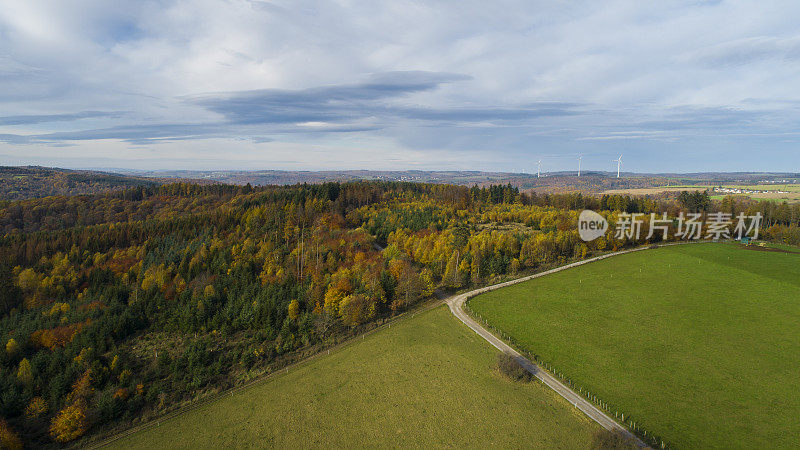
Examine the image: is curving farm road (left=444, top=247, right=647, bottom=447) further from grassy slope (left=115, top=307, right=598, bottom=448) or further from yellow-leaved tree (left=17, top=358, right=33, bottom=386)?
yellow-leaved tree (left=17, top=358, right=33, bottom=386)

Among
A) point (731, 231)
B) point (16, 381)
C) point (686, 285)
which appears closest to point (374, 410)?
point (16, 381)

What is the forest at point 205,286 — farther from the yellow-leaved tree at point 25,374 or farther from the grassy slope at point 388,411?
the grassy slope at point 388,411

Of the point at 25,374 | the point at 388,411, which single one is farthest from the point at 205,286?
the point at 388,411

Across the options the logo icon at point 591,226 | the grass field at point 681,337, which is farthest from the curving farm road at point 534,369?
the logo icon at point 591,226

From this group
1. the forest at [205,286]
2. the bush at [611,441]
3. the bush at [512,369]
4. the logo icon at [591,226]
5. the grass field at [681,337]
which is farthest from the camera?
the logo icon at [591,226]

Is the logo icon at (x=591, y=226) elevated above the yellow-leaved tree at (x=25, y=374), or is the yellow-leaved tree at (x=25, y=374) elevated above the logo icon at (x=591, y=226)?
the logo icon at (x=591, y=226)

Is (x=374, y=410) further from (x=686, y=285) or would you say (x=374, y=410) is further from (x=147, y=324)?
(x=686, y=285)

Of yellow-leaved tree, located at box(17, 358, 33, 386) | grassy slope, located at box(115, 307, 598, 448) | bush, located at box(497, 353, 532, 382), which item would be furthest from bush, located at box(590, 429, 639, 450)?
yellow-leaved tree, located at box(17, 358, 33, 386)
